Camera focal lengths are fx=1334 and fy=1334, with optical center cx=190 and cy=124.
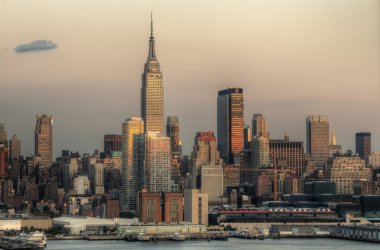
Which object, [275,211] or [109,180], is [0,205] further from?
[275,211]

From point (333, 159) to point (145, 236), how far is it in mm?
29583

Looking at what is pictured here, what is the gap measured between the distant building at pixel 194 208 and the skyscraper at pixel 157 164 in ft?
38.1

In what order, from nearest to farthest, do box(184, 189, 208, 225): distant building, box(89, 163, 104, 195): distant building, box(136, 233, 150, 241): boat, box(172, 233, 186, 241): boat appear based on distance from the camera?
box(172, 233, 186, 241): boat, box(136, 233, 150, 241): boat, box(184, 189, 208, 225): distant building, box(89, 163, 104, 195): distant building

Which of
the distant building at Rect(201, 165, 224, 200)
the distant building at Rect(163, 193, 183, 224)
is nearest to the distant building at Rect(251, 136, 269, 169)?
the distant building at Rect(201, 165, 224, 200)

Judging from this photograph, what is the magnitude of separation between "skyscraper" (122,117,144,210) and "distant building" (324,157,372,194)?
1055cm

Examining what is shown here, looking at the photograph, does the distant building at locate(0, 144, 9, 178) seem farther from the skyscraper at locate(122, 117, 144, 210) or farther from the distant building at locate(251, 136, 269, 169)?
the distant building at locate(251, 136, 269, 169)

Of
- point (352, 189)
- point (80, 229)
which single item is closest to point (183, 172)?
point (352, 189)

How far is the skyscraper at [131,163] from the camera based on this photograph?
61.3m

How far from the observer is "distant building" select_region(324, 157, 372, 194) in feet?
226

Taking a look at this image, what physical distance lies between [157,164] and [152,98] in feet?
33.9

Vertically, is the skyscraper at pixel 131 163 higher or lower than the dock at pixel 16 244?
higher

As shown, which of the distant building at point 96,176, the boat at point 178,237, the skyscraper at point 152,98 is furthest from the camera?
the skyscraper at point 152,98

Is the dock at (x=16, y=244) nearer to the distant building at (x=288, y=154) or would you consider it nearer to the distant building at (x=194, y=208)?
the distant building at (x=194, y=208)

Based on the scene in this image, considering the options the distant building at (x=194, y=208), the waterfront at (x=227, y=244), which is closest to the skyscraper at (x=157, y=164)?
the distant building at (x=194, y=208)
